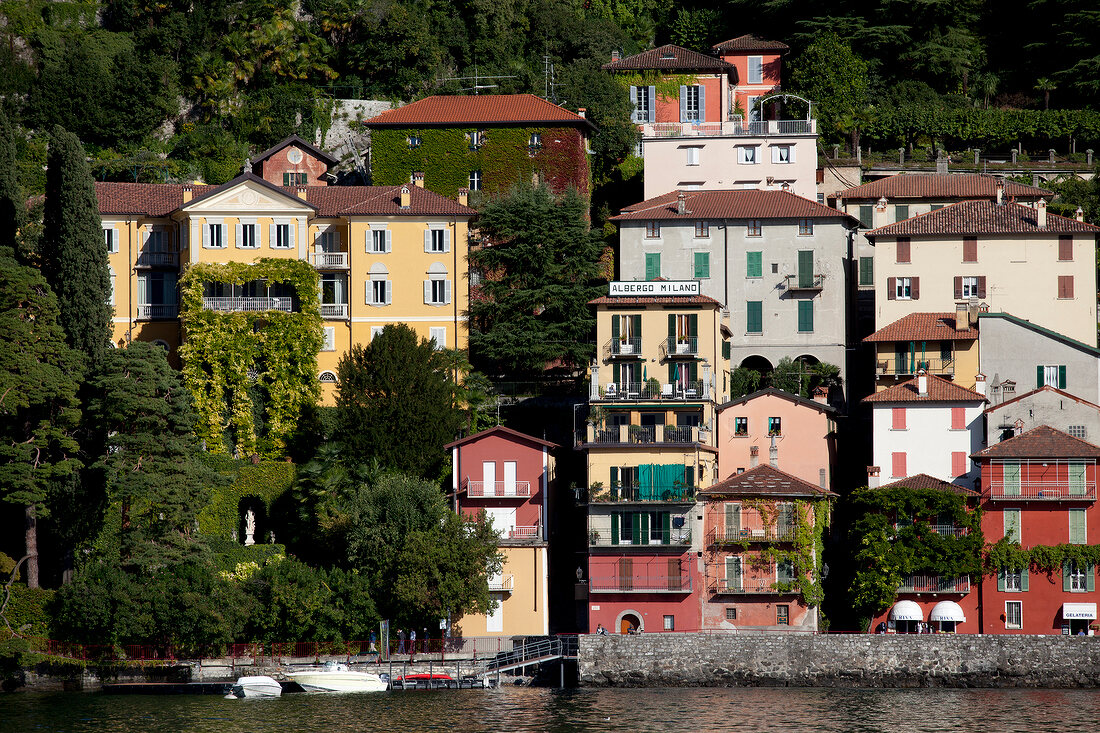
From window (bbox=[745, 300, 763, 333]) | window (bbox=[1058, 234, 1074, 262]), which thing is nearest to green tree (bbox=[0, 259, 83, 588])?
window (bbox=[745, 300, 763, 333])

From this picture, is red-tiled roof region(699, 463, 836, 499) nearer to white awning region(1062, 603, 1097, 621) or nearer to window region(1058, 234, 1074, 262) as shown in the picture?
white awning region(1062, 603, 1097, 621)

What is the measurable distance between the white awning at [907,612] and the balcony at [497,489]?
577 inches

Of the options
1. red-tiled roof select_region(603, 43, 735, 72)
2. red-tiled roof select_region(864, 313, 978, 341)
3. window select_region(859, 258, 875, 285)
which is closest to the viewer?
red-tiled roof select_region(864, 313, 978, 341)

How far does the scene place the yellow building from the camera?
7650 cm

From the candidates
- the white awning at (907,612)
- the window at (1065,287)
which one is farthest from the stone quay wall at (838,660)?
the window at (1065,287)

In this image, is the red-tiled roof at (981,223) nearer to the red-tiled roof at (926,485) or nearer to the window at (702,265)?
the window at (702,265)

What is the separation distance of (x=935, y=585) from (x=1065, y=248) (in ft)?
59.1

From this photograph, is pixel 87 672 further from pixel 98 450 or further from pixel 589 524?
pixel 589 524

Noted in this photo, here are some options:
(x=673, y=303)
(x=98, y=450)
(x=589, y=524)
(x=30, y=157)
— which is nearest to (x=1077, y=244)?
(x=673, y=303)

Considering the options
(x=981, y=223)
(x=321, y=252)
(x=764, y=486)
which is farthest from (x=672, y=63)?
(x=764, y=486)

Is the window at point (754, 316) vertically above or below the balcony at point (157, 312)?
below

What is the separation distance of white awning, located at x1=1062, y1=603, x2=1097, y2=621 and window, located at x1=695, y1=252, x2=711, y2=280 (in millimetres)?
22201

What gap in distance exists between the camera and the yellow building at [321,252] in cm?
7650

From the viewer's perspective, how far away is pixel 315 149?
3465 inches
